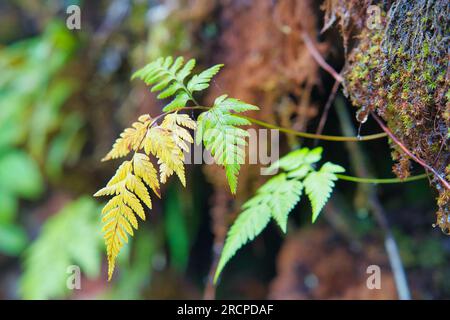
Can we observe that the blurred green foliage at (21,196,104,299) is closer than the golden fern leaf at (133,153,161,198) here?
No

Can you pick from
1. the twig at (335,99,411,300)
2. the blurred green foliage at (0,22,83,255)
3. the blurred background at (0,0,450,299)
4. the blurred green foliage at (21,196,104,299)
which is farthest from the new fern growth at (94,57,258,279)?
the blurred green foliage at (0,22,83,255)

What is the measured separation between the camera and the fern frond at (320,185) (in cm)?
122

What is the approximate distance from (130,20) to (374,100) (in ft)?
6.52

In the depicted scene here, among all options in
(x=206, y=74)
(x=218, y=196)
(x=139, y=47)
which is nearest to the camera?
(x=206, y=74)

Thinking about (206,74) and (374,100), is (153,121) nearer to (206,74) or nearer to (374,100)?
(206,74)

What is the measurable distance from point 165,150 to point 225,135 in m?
0.15

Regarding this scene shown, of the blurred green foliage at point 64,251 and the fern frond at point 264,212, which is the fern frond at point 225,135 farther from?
the blurred green foliage at point 64,251

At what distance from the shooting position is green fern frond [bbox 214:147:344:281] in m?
1.27

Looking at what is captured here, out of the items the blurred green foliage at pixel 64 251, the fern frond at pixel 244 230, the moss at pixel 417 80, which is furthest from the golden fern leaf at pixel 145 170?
the blurred green foliage at pixel 64 251

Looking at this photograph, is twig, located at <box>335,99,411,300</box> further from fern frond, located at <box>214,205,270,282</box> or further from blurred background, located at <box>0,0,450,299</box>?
fern frond, located at <box>214,205,270,282</box>

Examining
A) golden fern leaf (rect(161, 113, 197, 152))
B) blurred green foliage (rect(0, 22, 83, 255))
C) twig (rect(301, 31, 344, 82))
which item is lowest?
golden fern leaf (rect(161, 113, 197, 152))

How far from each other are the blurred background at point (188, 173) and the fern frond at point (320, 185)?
1.25ft

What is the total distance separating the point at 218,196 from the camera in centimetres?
229
